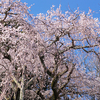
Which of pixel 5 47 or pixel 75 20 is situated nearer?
pixel 5 47

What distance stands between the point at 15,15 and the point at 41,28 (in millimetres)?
1332

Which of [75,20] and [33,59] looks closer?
[33,59]

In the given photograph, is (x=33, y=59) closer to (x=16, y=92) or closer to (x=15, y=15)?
(x=16, y=92)

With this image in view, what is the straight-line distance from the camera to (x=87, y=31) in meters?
5.12

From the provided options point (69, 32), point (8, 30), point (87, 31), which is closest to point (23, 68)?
point (8, 30)

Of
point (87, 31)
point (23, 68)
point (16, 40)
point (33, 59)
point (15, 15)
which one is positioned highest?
point (15, 15)

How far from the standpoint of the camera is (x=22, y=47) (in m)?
4.21

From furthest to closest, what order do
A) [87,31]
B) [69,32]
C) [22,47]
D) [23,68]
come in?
[69,32], [87,31], [23,68], [22,47]

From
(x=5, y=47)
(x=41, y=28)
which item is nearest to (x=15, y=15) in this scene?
(x=41, y=28)

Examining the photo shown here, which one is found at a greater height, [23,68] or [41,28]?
[41,28]

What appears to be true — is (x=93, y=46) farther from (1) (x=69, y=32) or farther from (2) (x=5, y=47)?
(2) (x=5, y=47)

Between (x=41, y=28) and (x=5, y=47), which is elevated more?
(x=41, y=28)

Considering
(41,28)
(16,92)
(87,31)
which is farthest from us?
(41,28)

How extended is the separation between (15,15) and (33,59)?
2334 mm
